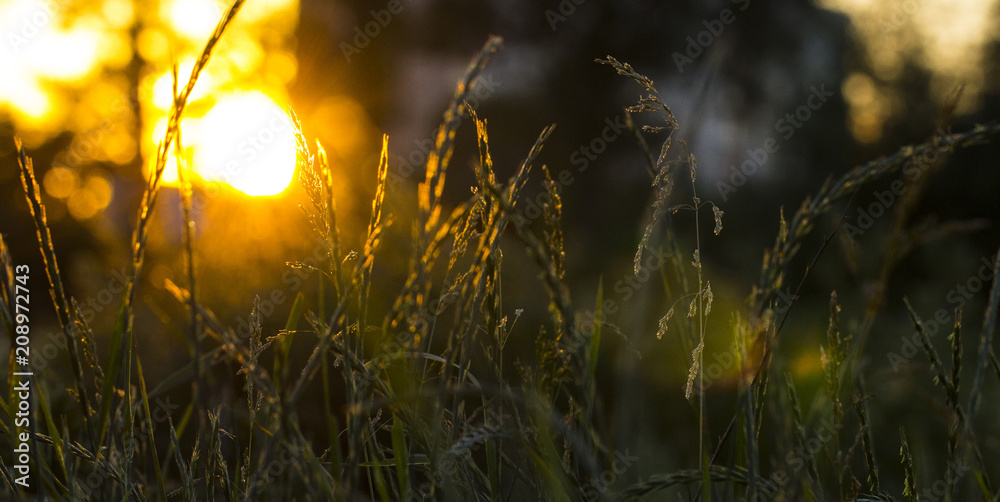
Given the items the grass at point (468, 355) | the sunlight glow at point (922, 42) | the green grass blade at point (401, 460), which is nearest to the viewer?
the grass at point (468, 355)

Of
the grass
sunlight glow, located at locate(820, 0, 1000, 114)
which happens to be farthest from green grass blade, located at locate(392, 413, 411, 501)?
sunlight glow, located at locate(820, 0, 1000, 114)

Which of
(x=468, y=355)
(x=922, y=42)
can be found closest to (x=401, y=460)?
(x=468, y=355)

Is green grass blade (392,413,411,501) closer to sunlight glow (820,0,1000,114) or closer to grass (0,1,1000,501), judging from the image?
grass (0,1,1000,501)

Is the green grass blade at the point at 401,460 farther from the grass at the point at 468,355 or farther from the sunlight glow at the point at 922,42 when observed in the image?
the sunlight glow at the point at 922,42

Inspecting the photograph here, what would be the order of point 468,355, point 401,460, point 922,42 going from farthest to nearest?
point 922,42
point 468,355
point 401,460

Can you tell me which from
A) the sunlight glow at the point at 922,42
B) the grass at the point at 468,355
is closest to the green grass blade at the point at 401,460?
the grass at the point at 468,355

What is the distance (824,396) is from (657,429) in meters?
3.81

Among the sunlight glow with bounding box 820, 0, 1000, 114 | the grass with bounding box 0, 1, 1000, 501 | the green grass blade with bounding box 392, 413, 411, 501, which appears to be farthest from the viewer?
the sunlight glow with bounding box 820, 0, 1000, 114

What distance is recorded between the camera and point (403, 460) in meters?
0.80

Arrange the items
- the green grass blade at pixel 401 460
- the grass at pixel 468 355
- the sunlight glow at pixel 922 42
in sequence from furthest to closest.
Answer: the sunlight glow at pixel 922 42, the green grass blade at pixel 401 460, the grass at pixel 468 355

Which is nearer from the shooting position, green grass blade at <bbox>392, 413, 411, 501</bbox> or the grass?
the grass

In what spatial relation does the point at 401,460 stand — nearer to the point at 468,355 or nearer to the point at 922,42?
the point at 468,355

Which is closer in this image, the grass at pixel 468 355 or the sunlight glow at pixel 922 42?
the grass at pixel 468 355

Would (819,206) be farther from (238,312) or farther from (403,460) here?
(238,312)
